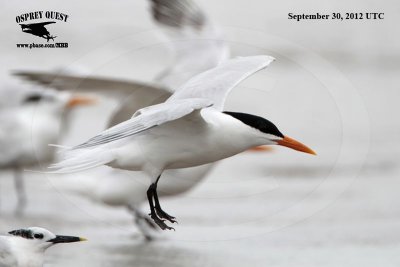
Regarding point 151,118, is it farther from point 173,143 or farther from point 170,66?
point 170,66

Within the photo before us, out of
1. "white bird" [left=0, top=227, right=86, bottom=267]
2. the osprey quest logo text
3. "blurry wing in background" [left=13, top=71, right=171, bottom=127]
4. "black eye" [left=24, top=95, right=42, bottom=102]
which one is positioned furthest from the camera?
"black eye" [left=24, top=95, right=42, bottom=102]

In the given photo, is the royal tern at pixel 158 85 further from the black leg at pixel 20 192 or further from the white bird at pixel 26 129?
the white bird at pixel 26 129

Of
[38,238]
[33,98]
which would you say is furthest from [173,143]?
[33,98]

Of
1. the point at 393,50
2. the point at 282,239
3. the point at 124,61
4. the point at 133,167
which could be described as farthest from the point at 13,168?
the point at 393,50

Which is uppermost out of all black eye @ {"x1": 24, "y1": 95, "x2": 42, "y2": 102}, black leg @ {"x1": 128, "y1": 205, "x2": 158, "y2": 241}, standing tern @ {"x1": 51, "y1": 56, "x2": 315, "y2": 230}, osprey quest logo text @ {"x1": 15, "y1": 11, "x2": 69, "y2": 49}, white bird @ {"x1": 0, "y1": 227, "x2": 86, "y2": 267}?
osprey quest logo text @ {"x1": 15, "y1": 11, "x2": 69, "y2": 49}

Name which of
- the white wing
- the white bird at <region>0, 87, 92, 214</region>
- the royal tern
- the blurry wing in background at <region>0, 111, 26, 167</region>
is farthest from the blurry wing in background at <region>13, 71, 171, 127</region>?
the blurry wing in background at <region>0, 111, 26, 167</region>

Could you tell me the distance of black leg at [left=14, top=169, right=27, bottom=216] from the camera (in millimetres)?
3700

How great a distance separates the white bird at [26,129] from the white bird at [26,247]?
958 millimetres

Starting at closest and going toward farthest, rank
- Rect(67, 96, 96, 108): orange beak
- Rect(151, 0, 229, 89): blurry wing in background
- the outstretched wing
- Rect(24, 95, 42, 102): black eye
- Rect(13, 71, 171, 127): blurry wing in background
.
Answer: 1. the outstretched wing
2. Rect(13, 71, 171, 127): blurry wing in background
3. Rect(151, 0, 229, 89): blurry wing in background
4. Rect(67, 96, 96, 108): orange beak
5. Rect(24, 95, 42, 102): black eye

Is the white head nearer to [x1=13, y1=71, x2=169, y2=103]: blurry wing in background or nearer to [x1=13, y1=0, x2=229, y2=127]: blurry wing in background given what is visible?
[x1=13, y1=0, x2=229, y2=127]: blurry wing in background

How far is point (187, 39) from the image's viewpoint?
3.29 metres

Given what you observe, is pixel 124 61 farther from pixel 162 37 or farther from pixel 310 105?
pixel 310 105

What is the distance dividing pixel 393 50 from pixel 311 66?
2.60 meters

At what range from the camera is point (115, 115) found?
296 cm
